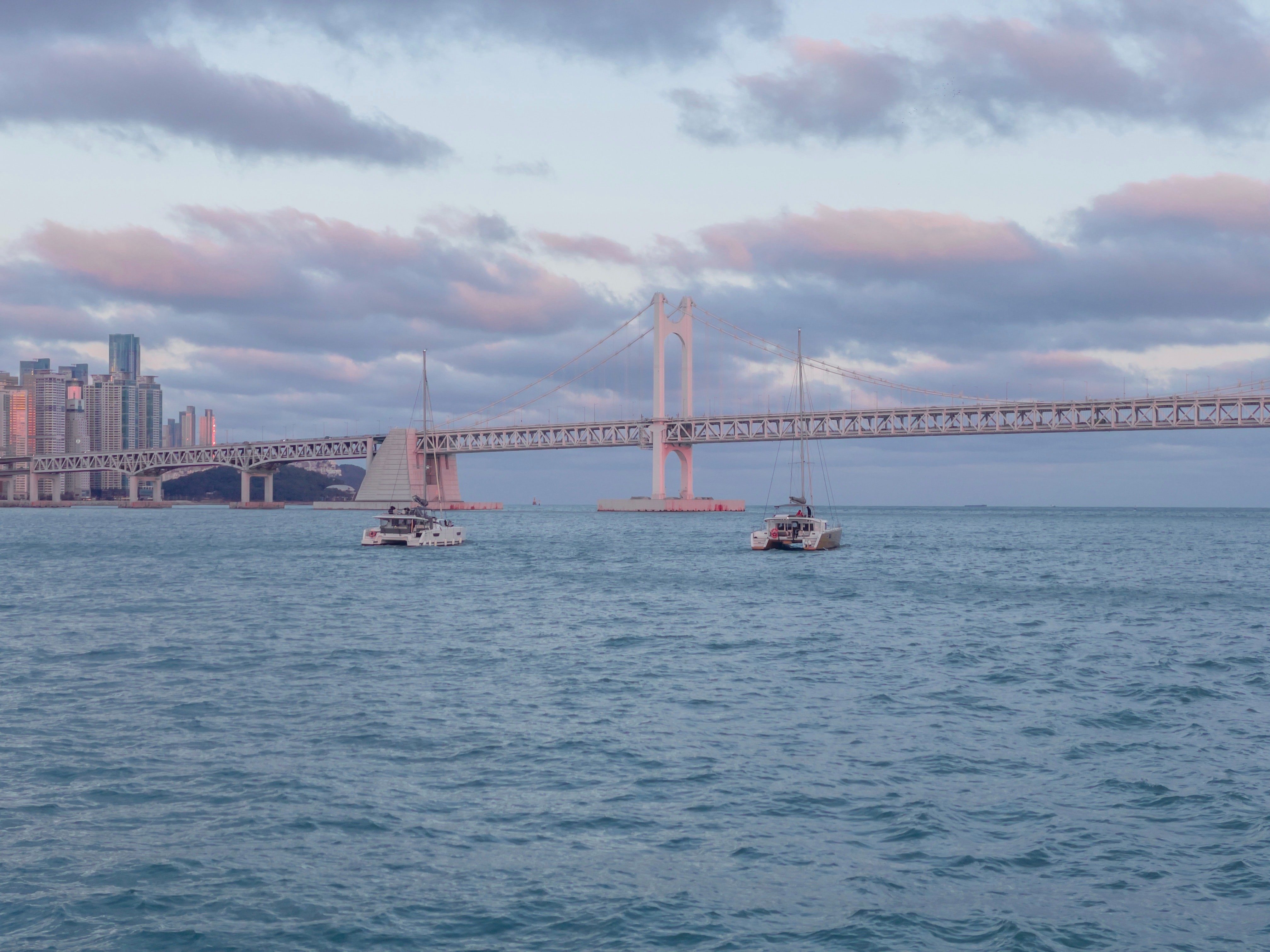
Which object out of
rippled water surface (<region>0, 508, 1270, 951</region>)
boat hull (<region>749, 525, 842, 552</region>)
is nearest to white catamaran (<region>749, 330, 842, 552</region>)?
boat hull (<region>749, 525, 842, 552</region>)

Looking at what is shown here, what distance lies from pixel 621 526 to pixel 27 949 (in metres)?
91.7

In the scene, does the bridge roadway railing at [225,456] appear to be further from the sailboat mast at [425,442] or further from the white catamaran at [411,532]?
the white catamaran at [411,532]

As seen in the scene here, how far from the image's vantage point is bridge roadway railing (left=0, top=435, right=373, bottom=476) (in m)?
156

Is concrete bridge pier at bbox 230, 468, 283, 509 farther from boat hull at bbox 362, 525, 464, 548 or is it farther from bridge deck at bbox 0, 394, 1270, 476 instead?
boat hull at bbox 362, 525, 464, 548

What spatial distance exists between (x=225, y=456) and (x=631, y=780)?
539 feet

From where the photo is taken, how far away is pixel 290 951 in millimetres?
7535

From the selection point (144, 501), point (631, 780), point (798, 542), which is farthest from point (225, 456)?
point (631, 780)

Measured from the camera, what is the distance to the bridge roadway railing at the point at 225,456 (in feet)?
513

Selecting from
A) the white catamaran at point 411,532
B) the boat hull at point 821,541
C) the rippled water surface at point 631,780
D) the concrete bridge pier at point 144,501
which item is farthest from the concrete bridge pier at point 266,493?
the rippled water surface at point 631,780

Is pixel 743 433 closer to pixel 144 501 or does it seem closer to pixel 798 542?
pixel 798 542

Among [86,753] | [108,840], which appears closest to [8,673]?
[86,753]

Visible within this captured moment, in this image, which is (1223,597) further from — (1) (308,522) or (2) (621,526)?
(1) (308,522)

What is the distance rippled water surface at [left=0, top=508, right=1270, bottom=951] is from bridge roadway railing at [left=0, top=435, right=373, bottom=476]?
129760 millimetres

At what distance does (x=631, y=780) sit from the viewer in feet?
38.7
